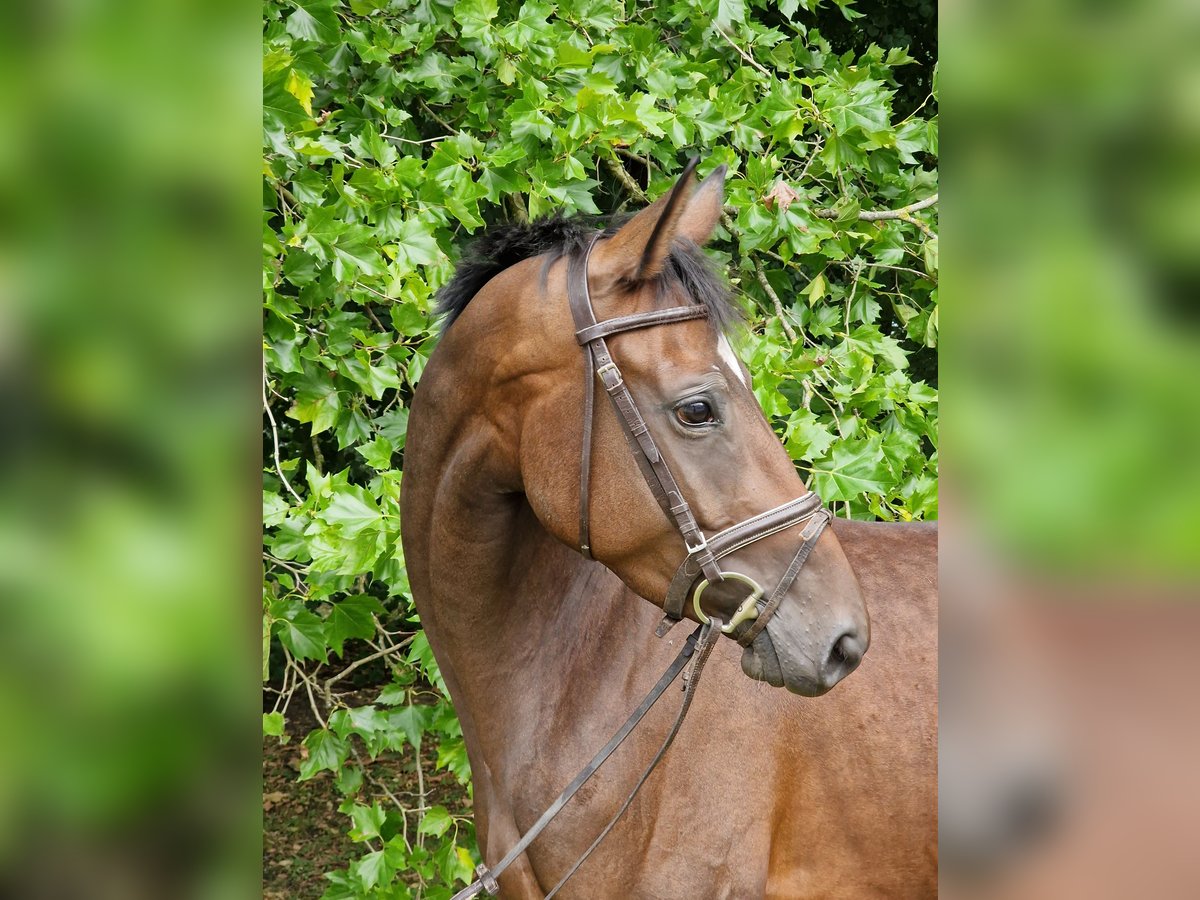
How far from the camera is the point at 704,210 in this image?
85.7 inches

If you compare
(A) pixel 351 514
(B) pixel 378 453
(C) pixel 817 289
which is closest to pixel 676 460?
(A) pixel 351 514

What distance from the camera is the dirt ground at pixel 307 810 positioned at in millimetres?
5082

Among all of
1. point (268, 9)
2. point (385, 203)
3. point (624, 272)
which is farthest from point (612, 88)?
point (624, 272)

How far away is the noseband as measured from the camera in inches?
72.3

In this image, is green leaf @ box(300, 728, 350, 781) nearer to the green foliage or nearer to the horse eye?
the green foliage

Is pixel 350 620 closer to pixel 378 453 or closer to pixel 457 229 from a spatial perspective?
pixel 378 453

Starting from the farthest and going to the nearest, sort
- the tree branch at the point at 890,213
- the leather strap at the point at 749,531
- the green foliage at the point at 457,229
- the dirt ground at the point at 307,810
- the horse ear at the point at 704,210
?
the dirt ground at the point at 307,810, the tree branch at the point at 890,213, the green foliage at the point at 457,229, the horse ear at the point at 704,210, the leather strap at the point at 749,531

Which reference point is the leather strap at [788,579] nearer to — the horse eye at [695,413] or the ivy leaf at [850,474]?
the horse eye at [695,413]

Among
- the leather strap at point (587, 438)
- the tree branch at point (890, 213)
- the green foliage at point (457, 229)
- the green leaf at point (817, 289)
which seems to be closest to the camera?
the leather strap at point (587, 438)

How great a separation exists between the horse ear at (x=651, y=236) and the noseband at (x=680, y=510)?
0.31 feet

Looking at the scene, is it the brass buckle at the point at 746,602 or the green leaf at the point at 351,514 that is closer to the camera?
the brass buckle at the point at 746,602

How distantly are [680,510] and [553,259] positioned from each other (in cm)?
62

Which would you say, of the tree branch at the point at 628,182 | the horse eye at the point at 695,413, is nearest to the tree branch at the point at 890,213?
the tree branch at the point at 628,182
